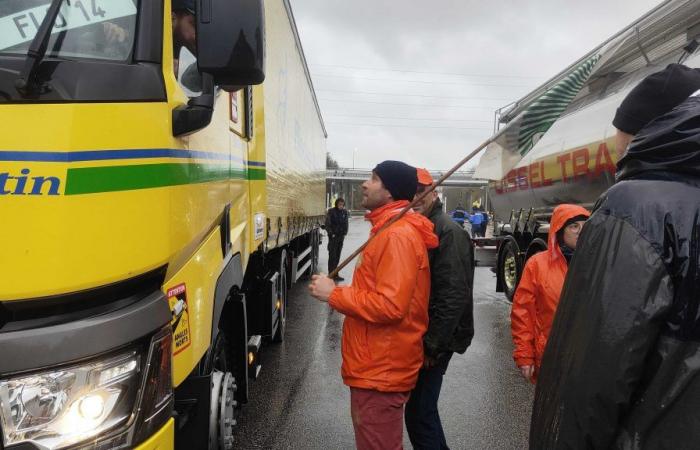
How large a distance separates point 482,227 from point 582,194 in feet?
39.4

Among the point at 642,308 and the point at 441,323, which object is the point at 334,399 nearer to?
the point at 441,323

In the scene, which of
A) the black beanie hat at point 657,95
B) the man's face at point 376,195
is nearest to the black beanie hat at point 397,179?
the man's face at point 376,195

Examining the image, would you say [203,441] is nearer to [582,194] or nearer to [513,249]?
[582,194]

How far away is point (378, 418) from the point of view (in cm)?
222

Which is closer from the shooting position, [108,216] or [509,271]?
[108,216]

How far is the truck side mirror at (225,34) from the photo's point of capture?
5.51ft

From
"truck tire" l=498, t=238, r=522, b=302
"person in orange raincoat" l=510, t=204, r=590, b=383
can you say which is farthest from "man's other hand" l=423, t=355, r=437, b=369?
"truck tire" l=498, t=238, r=522, b=302

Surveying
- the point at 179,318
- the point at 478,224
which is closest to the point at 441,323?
the point at 179,318

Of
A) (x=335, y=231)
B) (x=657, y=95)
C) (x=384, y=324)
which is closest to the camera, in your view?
(x=657, y=95)

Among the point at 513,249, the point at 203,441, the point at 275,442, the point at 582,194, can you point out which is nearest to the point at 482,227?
the point at 513,249

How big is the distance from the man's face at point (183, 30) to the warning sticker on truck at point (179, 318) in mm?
975

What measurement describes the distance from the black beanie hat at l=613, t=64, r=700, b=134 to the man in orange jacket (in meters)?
1.08

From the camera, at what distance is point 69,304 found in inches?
52.8

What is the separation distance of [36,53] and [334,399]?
362 centimetres
